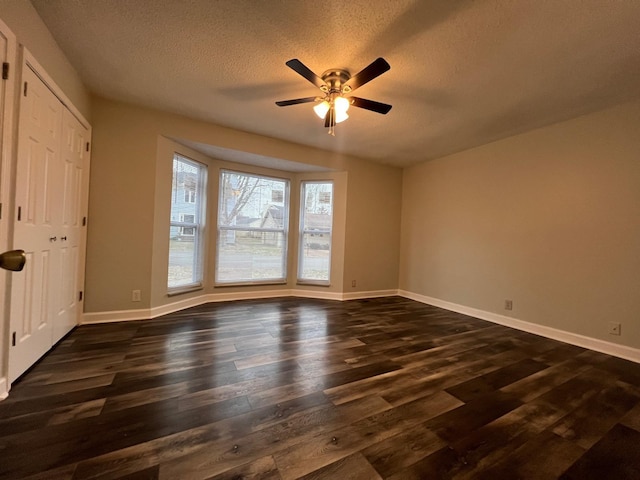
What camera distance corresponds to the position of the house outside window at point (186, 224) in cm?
359

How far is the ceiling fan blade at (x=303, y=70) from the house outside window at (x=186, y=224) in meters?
2.33

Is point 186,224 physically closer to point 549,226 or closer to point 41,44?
point 41,44

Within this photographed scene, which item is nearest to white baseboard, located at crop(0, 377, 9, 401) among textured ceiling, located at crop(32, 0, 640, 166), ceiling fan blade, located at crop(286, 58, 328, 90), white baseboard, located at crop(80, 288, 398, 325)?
white baseboard, located at crop(80, 288, 398, 325)

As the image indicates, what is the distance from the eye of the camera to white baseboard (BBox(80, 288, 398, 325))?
118 inches

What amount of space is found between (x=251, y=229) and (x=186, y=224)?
3.34ft

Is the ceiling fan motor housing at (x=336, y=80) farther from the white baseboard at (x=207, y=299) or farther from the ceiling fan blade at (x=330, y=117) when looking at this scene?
the white baseboard at (x=207, y=299)

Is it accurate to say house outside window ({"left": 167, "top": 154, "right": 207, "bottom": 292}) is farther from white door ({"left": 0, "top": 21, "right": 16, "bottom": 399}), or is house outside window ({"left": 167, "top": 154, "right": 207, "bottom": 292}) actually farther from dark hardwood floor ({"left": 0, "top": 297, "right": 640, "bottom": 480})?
white door ({"left": 0, "top": 21, "right": 16, "bottom": 399})

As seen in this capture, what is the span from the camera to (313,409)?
1630 mm

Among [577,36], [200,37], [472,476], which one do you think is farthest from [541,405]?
[200,37]

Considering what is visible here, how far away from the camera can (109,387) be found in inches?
70.0

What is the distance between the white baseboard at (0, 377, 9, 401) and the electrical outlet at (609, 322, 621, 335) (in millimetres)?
5018

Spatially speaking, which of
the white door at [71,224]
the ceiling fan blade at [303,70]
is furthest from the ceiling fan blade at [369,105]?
the white door at [71,224]

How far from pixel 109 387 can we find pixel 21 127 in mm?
1798

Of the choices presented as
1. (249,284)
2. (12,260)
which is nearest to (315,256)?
(249,284)
